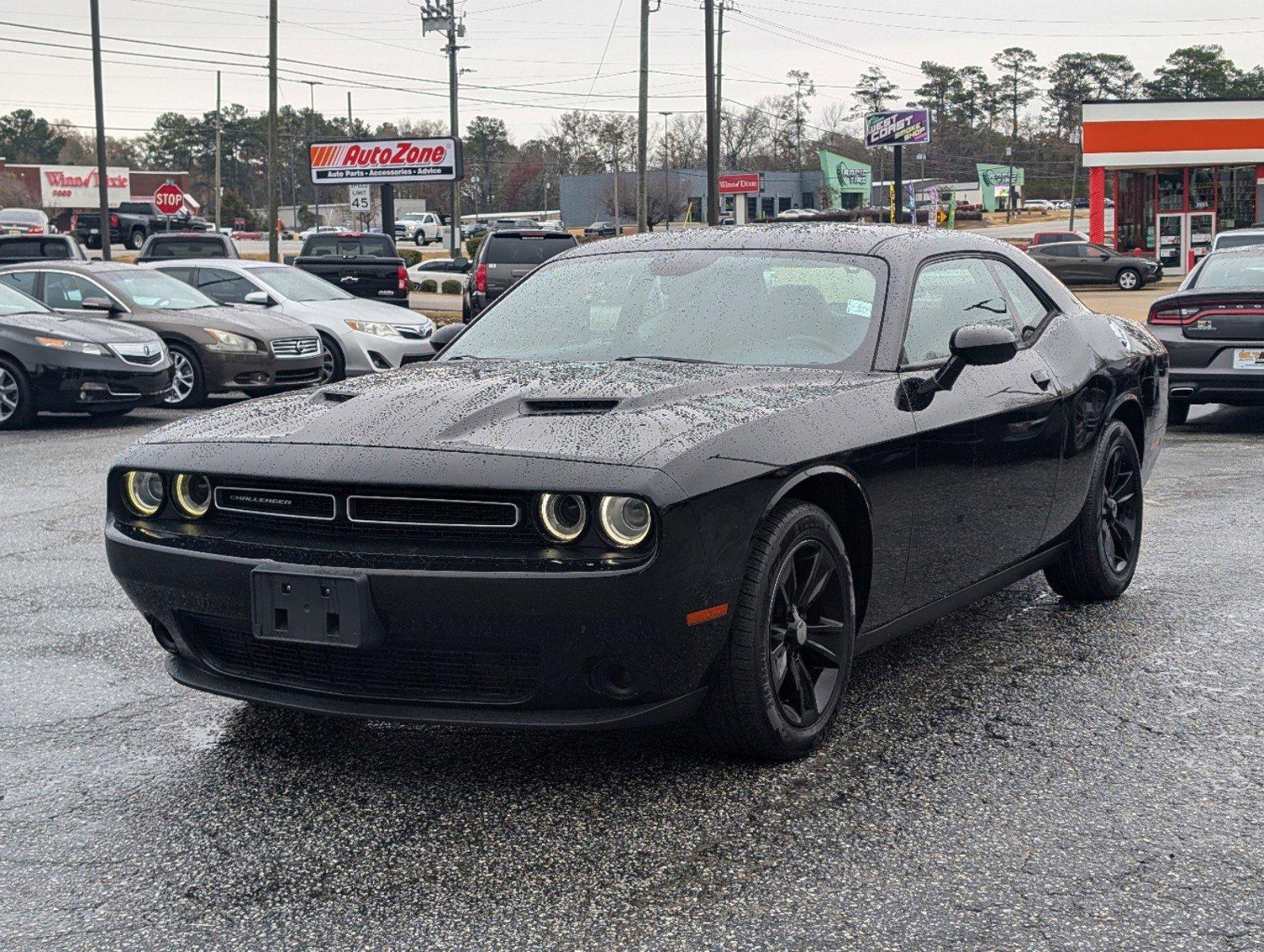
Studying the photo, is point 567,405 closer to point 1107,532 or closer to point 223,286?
point 1107,532

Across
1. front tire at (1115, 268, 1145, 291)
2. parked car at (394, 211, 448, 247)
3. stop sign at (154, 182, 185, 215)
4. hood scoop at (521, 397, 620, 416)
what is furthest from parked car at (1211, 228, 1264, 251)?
parked car at (394, 211, 448, 247)

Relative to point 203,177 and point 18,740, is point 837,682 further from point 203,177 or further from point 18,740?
point 203,177

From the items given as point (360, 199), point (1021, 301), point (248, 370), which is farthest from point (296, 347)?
point (360, 199)

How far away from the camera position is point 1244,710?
4.57 metres

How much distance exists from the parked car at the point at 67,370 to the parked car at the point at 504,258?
9.29m

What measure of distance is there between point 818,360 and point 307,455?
1.67 m

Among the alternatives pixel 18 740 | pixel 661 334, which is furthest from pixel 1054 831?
pixel 18 740

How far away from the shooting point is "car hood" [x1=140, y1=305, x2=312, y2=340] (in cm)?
1494

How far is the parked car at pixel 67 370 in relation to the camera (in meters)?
13.0

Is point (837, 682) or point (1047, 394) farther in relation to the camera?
point (1047, 394)

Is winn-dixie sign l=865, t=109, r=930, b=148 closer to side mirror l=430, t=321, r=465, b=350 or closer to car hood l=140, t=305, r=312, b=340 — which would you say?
car hood l=140, t=305, r=312, b=340

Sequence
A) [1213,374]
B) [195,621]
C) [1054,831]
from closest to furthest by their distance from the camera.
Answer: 1. [1054,831]
2. [195,621]
3. [1213,374]

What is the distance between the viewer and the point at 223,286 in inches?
692

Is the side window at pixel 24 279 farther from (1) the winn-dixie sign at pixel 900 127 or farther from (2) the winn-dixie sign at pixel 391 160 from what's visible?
(1) the winn-dixie sign at pixel 900 127
